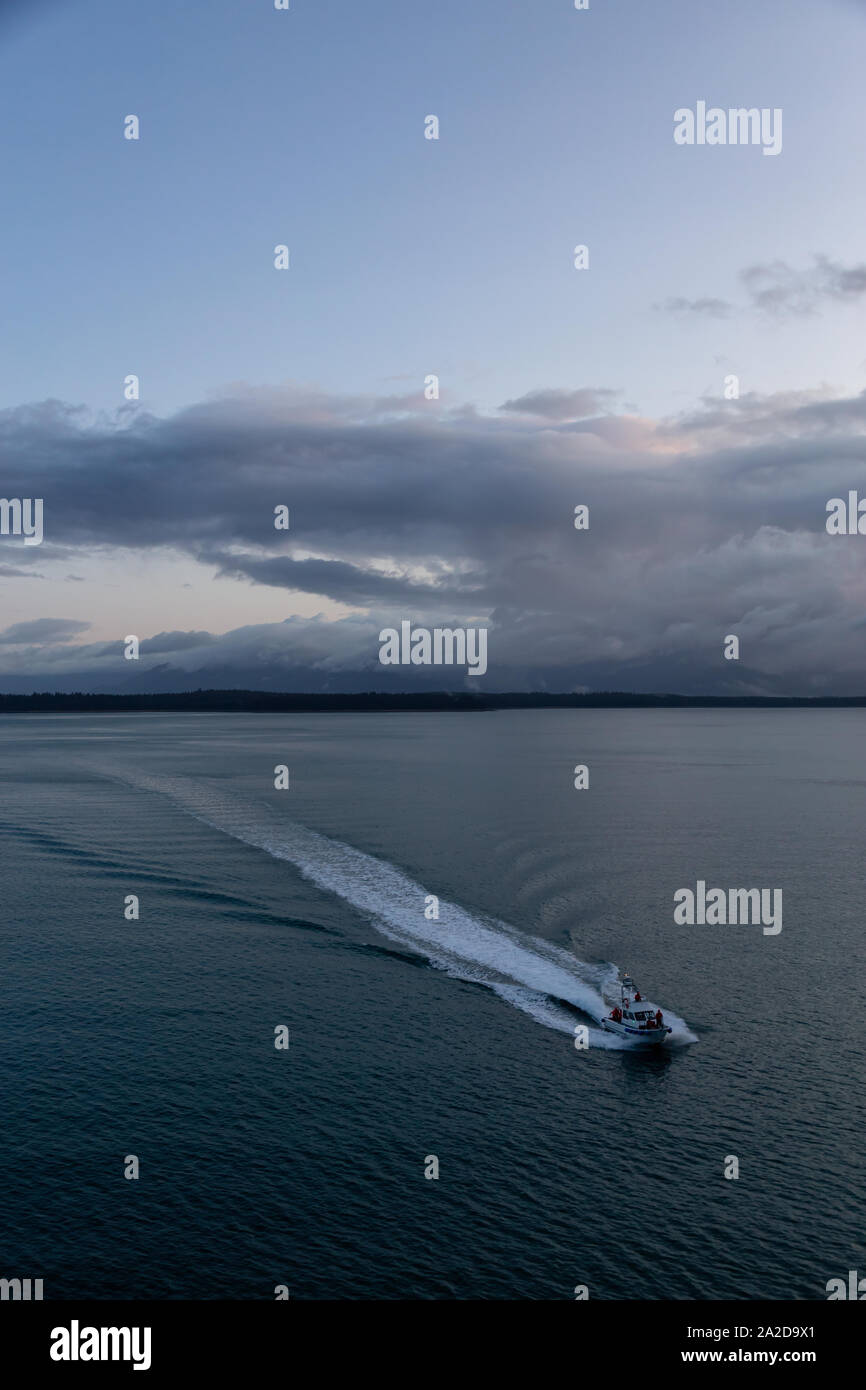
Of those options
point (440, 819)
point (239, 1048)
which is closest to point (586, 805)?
point (440, 819)

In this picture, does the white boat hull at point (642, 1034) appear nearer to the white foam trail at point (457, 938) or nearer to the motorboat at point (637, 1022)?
the motorboat at point (637, 1022)

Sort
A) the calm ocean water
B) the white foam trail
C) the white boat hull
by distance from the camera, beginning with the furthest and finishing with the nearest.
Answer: the white foam trail, the white boat hull, the calm ocean water

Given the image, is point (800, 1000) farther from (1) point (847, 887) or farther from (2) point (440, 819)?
(2) point (440, 819)

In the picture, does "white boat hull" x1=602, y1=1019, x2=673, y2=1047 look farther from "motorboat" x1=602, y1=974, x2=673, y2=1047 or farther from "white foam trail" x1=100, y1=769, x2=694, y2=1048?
"white foam trail" x1=100, y1=769, x2=694, y2=1048

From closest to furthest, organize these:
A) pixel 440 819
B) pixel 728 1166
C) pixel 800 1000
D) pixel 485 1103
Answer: pixel 728 1166 → pixel 485 1103 → pixel 800 1000 → pixel 440 819

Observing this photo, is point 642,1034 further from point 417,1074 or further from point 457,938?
point 457,938

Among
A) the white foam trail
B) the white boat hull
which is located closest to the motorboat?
the white boat hull

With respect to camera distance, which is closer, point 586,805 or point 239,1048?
point 239,1048
